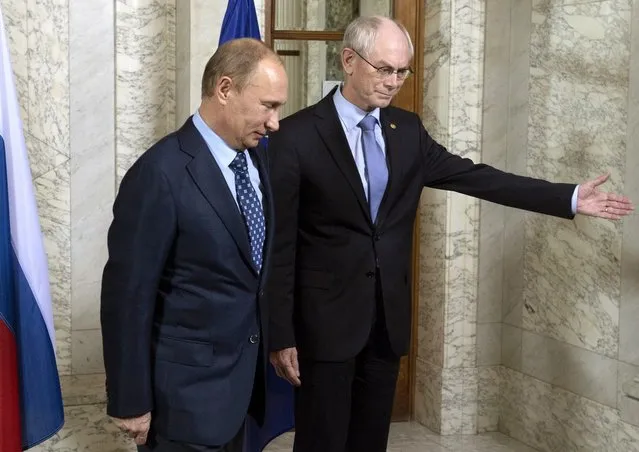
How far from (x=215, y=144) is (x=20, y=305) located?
1358 millimetres

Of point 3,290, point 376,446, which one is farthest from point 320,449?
point 3,290

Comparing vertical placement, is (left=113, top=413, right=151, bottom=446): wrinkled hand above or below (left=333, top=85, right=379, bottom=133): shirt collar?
below

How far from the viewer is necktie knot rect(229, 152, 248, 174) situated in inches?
120

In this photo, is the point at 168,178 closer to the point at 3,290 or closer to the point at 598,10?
the point at 3,290

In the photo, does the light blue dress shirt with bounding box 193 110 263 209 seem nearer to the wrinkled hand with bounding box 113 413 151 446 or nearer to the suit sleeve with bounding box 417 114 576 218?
the wrinkled hand with bounding box 113 413 151 446

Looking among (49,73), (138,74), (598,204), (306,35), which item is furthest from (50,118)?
(598,204)

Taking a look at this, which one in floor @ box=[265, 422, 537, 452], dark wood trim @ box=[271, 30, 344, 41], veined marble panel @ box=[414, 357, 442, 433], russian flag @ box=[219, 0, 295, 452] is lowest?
floor @ box=[265, 422, 537, 452]

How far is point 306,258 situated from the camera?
385 cm

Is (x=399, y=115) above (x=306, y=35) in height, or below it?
below

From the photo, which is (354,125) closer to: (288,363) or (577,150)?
(288,363)

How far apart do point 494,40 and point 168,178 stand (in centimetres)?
337

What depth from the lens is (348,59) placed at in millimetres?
3828

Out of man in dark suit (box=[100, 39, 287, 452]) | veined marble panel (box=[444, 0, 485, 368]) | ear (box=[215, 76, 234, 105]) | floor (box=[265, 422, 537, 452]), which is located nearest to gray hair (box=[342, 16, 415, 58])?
man in dark suit (box=[100, 39, 287, 452])

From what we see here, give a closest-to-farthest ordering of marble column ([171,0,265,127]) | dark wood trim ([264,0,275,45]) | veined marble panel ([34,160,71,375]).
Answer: veined marble panel ([34,160,71,375]) → marble column ([171,0,265,127]) → dark wood trim ([264,0,275,45])
